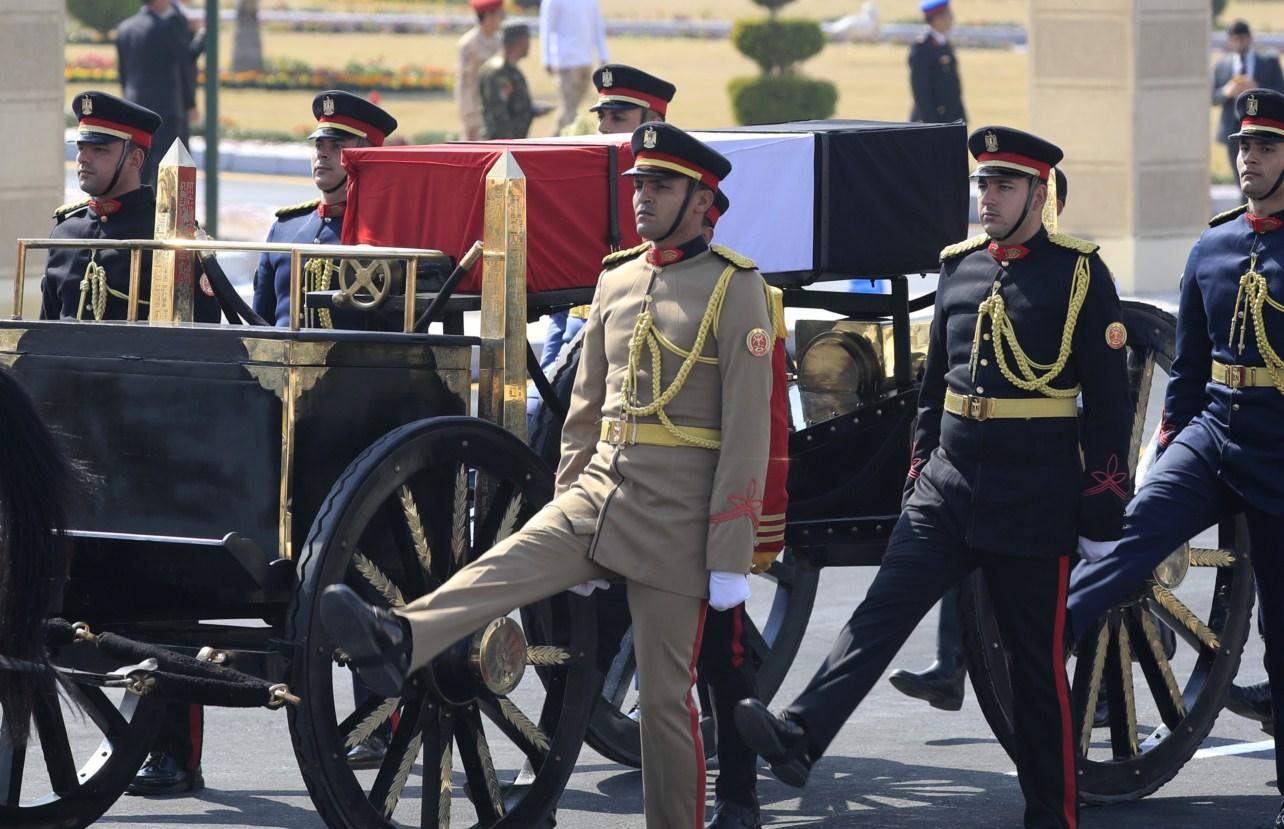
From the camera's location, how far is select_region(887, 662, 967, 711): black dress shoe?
24.0ft

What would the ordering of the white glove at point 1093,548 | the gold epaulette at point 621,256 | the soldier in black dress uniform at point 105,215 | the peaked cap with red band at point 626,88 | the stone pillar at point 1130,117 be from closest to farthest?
the gold epaulette at point 621,256, the white glove at point 1093,548, the soldier in black dress uniform at point 105,215, the peaked cap with red band at point 626,88, the stone pillar at point 1130,117

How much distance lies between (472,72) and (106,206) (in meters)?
11.5

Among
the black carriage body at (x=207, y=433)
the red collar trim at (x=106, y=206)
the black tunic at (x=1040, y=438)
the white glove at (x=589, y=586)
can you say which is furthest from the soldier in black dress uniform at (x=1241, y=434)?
the red collar trim at (x=106, y=206)

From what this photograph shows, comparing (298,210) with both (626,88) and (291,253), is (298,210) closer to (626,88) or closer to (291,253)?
(626,88)

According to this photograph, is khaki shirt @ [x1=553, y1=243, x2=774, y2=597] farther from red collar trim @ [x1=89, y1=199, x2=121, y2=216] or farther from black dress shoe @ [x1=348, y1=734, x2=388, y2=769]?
red collar trim @ [x1=89, y1=199, x2=121, y2=216]

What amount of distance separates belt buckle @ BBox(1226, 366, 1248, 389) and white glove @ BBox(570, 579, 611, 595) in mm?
1859

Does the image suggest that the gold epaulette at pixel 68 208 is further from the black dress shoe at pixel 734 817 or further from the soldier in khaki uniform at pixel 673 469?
the black dress shoe at pixel 734 817

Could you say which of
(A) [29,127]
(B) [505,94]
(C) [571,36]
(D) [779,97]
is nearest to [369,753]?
(A) [29,127]

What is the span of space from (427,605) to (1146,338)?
2.85 m

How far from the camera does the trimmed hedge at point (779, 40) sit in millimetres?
30406

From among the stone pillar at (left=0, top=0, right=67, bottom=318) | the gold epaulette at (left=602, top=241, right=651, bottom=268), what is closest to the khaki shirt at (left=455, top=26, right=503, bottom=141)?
the stone pillar at (left=0, top=0, right=67, bottom=318)

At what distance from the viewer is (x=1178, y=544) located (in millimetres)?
6250

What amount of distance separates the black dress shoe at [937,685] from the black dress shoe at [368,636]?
2.59m

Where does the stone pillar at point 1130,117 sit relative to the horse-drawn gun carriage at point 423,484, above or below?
above
